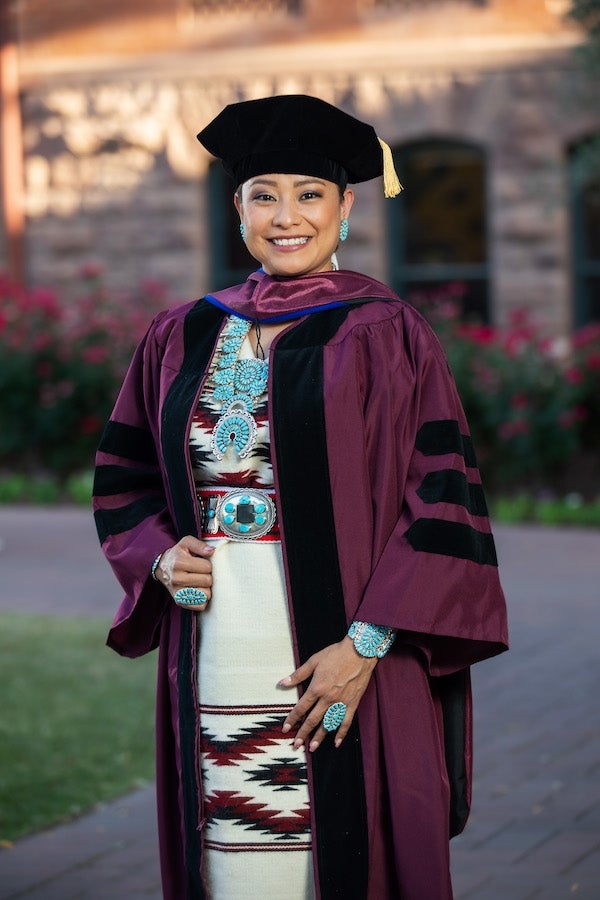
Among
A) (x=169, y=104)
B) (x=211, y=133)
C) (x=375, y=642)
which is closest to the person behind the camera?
(x=375, y=642)

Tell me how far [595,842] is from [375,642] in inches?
89.0

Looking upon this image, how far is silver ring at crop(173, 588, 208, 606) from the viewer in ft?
10.6

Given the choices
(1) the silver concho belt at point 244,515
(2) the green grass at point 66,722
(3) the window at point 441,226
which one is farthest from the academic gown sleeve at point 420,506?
(3) the window at point 441,226

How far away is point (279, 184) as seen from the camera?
3248 mm

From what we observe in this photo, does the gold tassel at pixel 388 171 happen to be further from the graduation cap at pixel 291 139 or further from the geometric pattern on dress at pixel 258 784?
the geometric pattern on dress at pixel 258 784

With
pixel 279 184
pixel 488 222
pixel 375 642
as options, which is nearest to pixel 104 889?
pixel 375 642

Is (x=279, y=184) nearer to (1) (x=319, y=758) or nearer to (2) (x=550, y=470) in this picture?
(1) (x=319, y=758)

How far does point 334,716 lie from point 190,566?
43 centimetres

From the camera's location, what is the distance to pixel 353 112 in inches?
628

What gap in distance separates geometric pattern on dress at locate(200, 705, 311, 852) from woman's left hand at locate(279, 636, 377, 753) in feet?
0.19

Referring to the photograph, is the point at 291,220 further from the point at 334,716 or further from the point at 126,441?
the point at 334,716

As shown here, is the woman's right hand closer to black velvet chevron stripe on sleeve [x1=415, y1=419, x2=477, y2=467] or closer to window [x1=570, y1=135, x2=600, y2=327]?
black velvet chevron stripe on sleeve [x1=415, y1=419, x2=477, y2=467]

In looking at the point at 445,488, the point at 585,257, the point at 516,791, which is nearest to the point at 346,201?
the point at 445,488

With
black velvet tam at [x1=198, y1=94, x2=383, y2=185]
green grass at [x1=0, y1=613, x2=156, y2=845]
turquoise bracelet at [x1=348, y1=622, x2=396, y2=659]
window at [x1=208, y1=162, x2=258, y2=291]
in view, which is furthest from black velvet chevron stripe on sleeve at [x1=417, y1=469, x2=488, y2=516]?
window at [x1=208, y1=162, x2=258, y2=291]
